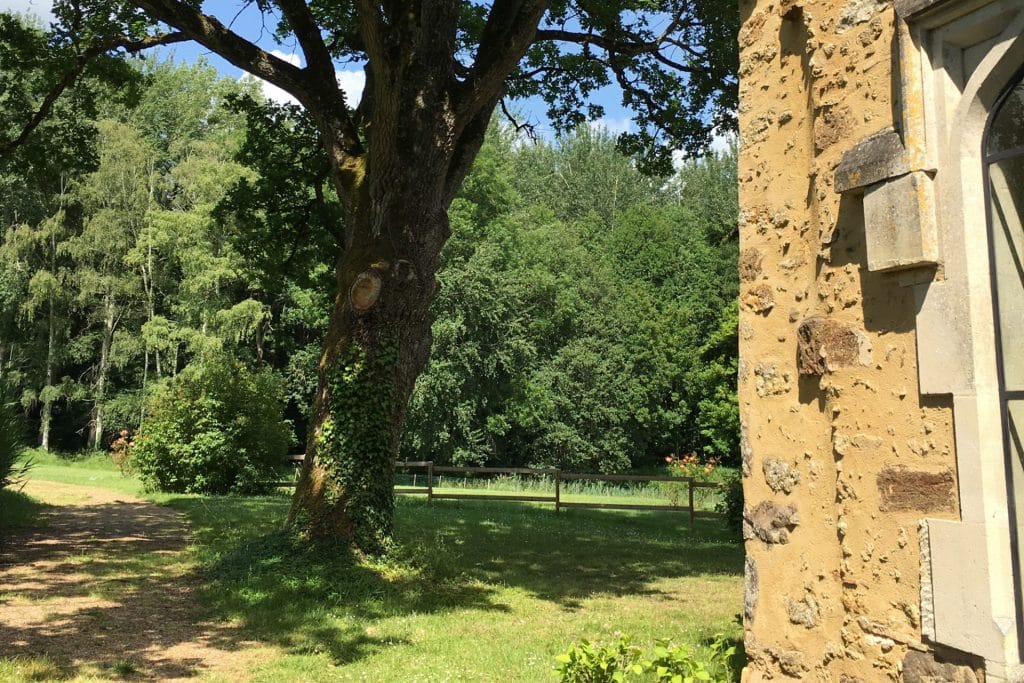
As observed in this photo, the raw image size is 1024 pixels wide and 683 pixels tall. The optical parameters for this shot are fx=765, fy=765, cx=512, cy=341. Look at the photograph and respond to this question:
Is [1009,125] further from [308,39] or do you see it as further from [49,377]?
[49,377]

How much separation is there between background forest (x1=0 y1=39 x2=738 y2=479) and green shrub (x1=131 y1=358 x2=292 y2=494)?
1025 centimetres

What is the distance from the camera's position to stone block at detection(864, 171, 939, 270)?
3.19 m

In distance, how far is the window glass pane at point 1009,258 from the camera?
3018 mm

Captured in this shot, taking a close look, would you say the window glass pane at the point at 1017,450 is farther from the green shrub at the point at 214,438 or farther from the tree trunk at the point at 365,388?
the green shrub at the point at 214,438

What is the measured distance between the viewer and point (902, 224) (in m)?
3.27

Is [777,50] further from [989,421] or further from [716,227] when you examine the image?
[716,227]

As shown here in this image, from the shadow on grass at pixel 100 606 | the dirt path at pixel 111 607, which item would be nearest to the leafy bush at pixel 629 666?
the dirt path at pixel 111 607

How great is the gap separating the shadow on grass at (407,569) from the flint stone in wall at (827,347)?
4.43 metres

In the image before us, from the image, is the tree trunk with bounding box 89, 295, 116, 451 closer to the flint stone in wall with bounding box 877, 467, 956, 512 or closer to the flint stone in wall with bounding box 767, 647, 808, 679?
the flint stone in wall with bounding box 767, 647, 808, 679

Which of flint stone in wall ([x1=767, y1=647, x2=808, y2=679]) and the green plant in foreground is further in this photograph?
the green plant in foreground

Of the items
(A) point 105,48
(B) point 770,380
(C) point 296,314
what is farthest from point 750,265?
(C) point 296,314

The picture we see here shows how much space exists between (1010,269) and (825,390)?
3.14 feet

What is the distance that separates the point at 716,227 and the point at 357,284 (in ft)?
34.0

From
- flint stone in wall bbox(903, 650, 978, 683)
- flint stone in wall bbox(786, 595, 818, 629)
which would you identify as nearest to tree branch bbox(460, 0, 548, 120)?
flint stone in wall bbox(786, 595, 818, 629)
